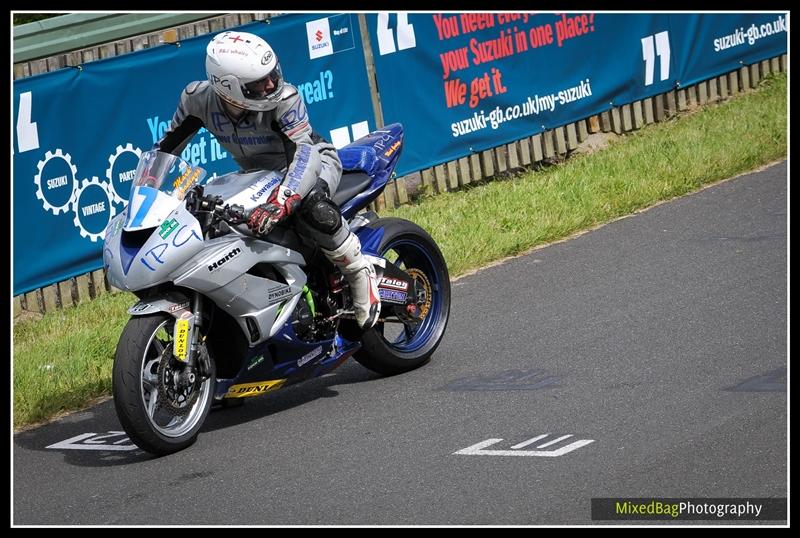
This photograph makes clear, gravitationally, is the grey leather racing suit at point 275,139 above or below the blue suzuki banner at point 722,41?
above

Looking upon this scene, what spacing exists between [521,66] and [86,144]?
4895 mm

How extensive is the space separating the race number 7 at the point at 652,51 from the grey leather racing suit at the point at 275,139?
27.4 feet

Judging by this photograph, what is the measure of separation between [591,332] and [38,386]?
3276 mm

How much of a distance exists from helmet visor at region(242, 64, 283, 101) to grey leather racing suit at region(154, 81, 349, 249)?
59mm

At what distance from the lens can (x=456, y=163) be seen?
12.6 metres

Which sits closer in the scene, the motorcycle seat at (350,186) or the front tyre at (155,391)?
the front tyre at (155,391)

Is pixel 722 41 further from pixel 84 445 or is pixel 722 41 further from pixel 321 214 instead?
pixel 84 445

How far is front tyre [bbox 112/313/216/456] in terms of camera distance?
571 cm

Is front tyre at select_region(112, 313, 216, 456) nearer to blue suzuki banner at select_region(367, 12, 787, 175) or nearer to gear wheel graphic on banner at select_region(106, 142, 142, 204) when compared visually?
gear wheel graphic on banner at select_region(106, 142, 142, 204)

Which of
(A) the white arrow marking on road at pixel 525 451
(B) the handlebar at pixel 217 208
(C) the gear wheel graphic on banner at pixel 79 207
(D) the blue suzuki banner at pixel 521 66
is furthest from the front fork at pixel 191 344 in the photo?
(D) the blue suzuki banner at pixel 521 66

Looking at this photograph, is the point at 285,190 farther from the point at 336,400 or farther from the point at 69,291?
the point at 69,291

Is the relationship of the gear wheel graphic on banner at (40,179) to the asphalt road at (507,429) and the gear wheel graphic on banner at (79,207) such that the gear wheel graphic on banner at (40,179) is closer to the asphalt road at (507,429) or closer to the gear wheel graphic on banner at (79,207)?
the gear wheel graphic on banner at (79,207)

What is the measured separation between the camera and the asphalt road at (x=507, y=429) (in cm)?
517

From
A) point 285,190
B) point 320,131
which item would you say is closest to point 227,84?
point 285,190
